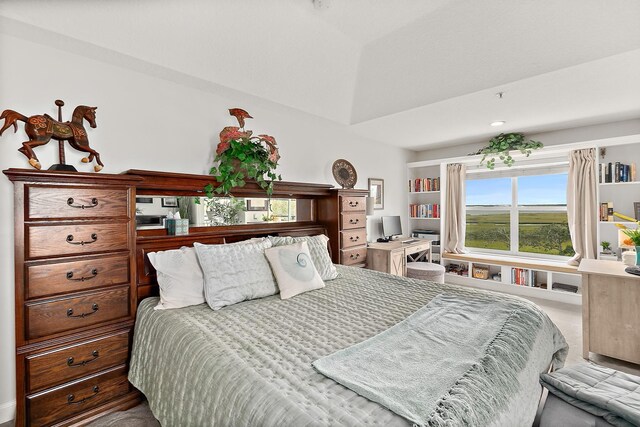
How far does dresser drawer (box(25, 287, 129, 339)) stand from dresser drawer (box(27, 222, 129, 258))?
0.27 m

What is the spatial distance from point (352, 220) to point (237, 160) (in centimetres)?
152

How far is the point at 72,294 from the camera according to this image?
165cm

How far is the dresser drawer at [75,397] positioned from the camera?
61.0 inches

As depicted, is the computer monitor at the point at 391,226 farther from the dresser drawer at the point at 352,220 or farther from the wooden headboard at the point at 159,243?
the wooden headboard at the point at 159,243

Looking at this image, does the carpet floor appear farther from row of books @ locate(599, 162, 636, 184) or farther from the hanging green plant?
the hanging green plant

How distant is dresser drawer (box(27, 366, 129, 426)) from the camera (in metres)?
1.55

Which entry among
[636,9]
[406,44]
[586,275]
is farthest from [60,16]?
[586,275]

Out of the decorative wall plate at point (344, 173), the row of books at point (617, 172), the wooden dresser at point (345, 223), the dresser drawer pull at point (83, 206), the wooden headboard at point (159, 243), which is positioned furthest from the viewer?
the decorative wall plate at point (344, 173)

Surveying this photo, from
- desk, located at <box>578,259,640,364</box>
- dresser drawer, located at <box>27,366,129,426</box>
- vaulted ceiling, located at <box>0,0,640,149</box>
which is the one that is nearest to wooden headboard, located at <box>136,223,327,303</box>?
dresser drawer, located at <box>27,366,129,426</box>

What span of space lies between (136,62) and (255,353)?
84.2 inches

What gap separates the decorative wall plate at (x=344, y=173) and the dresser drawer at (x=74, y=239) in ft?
8.15

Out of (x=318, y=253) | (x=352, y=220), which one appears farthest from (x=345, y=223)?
(x=318, y=253)

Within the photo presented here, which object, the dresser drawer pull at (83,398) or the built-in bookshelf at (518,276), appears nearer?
the dresser drawer pull at (83,398)

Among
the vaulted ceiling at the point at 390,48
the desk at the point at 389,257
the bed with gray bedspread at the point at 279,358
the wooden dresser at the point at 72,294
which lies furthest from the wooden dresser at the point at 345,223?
the wooden dresser at the point at 72,294
